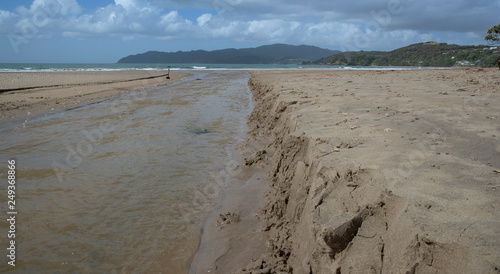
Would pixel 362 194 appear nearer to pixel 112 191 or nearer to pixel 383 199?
pixel 383 199

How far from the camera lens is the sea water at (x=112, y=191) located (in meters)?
3.37

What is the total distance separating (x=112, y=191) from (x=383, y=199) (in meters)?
3.84

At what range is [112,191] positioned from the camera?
15.8ft

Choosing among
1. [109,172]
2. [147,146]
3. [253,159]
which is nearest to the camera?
[109,172]

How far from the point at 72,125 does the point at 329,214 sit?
28.8 ft

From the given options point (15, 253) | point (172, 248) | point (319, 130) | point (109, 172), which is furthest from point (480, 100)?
point (15, 253)

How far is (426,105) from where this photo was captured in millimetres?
6359

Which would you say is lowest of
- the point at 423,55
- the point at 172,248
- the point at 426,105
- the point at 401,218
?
the point at 172,248

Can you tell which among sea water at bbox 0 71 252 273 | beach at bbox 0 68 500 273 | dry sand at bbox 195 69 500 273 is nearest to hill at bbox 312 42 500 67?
beach at bbox 0 68 500 273

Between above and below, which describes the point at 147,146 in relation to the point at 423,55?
below

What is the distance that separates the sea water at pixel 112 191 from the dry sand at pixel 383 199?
0.71 meters

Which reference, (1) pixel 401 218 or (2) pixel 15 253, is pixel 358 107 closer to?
(1) pixel 401 218

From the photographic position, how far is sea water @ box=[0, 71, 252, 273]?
3.37 meters

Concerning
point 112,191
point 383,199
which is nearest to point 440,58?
point 112,191
